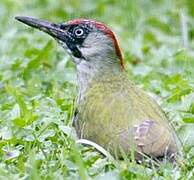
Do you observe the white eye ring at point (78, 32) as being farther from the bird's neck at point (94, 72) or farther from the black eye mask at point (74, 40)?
the bird's neck at point (94, 72)

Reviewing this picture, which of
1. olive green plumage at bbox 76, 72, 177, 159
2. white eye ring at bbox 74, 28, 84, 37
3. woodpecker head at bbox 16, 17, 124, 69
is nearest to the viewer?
olive green plumage at bbox 76, 72, 177, 159

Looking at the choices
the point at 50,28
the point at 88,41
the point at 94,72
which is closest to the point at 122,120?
the point at 94,72

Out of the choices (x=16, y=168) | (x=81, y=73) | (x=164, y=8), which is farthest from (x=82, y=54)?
(x=164, y=8)

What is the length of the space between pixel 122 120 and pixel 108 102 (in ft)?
1.16

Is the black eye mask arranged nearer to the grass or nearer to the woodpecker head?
the woodpecker head

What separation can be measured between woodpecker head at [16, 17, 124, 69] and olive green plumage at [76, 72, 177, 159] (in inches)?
4.7

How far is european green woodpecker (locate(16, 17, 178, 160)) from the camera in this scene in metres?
6.03

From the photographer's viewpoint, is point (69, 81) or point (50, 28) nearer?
point (50, 28)

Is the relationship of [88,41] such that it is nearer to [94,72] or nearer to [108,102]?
[94,72]

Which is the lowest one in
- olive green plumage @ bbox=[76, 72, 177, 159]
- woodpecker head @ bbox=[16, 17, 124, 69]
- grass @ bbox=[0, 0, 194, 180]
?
grass @ bbox=[0, 0, 194, 180]

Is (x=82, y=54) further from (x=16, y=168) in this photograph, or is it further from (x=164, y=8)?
(x=164, y=8)

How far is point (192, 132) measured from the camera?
→ 6543 mm

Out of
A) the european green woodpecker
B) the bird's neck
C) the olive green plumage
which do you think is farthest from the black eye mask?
the olive green plumage

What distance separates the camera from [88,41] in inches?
282
